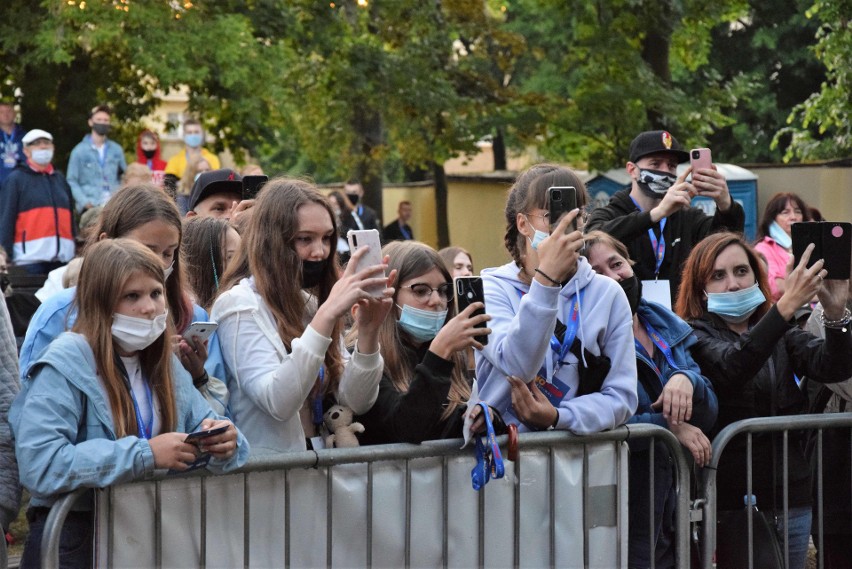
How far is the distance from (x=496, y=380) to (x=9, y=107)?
10.6 m

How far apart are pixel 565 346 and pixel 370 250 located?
94 cm

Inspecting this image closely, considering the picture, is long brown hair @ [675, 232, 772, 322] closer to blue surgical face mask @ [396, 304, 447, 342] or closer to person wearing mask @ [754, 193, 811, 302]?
blue surgical face mask @ [396, 304, 447, 342]

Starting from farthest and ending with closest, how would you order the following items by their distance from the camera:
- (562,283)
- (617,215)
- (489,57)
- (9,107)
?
1. (489,57)
2. (9,107)
3. (617,215)
4. (562,283)

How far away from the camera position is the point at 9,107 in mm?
13742

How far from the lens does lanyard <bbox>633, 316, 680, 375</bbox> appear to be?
513 centimetres

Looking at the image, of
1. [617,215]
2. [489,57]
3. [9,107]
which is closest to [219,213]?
[617,215]

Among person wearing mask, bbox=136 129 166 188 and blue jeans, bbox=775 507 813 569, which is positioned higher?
person wearing mask, bbox=136 129 166 188

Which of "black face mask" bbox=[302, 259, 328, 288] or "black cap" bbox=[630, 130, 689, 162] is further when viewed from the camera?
"black cap" bbox=[630, 130, 689, 162]

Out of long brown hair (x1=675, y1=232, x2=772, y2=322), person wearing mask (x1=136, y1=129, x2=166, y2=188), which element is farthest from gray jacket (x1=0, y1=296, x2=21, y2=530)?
person wearing mask (x1=136, y1=129, x2=166, y2=188)

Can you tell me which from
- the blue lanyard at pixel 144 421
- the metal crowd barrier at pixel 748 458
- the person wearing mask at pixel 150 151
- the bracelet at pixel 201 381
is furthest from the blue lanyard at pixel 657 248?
the person wearing mask at pixel 150 151

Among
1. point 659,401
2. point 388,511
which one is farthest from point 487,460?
point 659,401

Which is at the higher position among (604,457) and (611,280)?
(611,280)

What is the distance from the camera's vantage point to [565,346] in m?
4.64

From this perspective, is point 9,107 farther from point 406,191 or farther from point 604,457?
point 406,191
